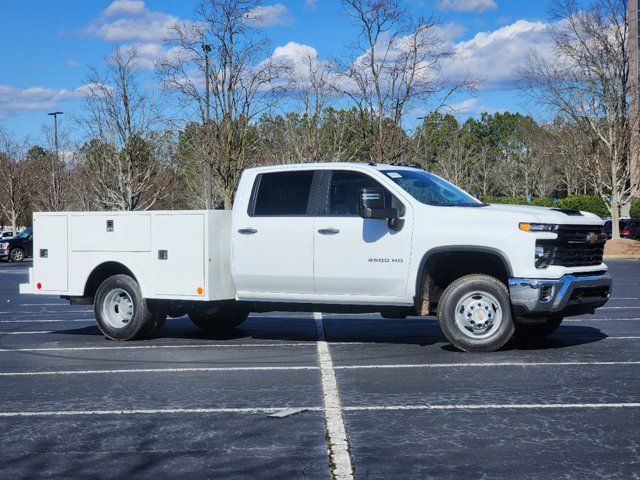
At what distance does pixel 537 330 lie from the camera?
37.9ft

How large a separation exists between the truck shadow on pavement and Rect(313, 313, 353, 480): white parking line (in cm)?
171

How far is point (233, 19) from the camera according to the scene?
3062 centimetres

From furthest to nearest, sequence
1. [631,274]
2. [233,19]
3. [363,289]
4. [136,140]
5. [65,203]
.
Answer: [65,203] < [136,140] < [233,19] < [631,274] < [363,289]

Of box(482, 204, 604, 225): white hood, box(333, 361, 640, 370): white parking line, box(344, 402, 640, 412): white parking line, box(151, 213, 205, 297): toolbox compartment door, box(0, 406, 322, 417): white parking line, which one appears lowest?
box(0, 406, 322, 417): white parking line

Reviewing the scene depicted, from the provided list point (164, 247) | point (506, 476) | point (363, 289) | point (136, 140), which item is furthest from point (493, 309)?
point (136, 140)

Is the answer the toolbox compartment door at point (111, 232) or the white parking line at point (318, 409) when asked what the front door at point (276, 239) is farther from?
the white parking line at point (318, 409)

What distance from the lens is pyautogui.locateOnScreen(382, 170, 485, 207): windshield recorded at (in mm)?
10883

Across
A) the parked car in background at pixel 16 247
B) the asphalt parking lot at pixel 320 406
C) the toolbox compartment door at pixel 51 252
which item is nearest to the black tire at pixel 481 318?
the asphalt parking lot at pixel 320 406

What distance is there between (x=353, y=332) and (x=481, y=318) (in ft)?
9.06

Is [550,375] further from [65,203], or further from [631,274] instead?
[65,203]

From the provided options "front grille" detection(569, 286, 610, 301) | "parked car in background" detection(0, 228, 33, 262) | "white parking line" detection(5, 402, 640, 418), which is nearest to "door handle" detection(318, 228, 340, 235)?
"front grille" detection(569, 286, 610, 301)

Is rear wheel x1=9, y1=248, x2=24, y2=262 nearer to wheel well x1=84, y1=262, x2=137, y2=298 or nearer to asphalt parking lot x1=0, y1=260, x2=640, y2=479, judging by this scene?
asphalt parking lot x1=0, y1=260, x2=640, y2=479

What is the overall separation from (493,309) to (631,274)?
15.8 m

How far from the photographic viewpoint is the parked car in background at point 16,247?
4281 centimetres
